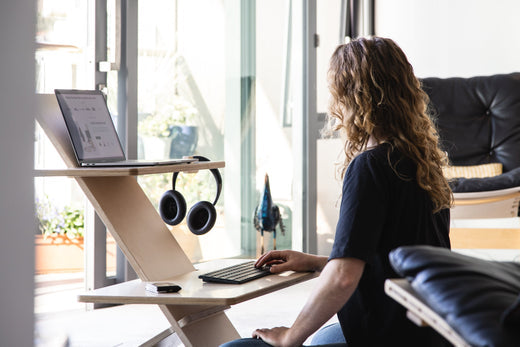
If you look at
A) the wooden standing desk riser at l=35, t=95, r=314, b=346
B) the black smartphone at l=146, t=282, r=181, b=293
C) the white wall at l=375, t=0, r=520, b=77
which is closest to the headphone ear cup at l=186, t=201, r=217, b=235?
the wooden standing desk riser at l=35, t=95, r=314, b=346

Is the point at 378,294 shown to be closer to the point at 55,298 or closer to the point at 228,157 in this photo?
the point at 55,298

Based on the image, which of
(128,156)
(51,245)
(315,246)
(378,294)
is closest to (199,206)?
(378,294)

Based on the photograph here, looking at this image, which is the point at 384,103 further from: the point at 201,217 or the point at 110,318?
the point at 110,318

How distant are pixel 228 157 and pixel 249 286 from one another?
251cm

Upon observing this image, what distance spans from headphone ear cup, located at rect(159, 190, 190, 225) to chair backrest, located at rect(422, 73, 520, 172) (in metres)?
2.44

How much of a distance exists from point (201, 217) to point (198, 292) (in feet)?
1.51

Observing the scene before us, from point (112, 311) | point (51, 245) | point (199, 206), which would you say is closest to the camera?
point (199, 206)

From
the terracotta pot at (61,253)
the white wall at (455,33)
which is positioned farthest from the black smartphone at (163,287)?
the white wall at (455,33)

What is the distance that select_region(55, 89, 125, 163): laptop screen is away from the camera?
6.35ft

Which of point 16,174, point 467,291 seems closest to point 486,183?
point 467,291

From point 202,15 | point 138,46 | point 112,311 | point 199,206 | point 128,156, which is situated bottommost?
point 112,311

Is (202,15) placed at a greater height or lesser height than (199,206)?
greater

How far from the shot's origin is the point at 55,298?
3533 mm

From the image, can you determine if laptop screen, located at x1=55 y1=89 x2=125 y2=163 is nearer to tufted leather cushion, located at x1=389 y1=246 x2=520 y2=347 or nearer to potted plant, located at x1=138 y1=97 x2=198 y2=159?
tufted leather cushion, located at x1=389 y1=246 x2=520 y2=347
